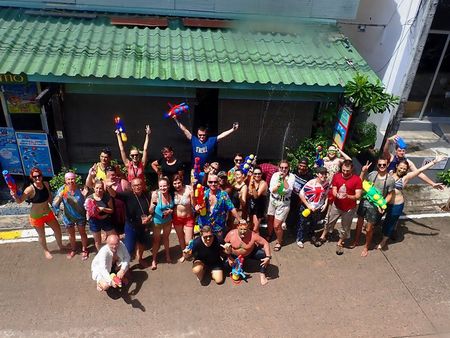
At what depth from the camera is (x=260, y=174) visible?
6543 millimetres

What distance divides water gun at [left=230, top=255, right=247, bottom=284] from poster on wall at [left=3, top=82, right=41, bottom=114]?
519cm

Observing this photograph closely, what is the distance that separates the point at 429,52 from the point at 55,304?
→ 1033 cm

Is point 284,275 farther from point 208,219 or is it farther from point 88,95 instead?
point 88,95

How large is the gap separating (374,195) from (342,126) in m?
1.74

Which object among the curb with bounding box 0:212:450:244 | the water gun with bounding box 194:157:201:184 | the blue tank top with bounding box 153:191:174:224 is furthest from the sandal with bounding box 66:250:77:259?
the water gun with bounding box 194:157:201:184

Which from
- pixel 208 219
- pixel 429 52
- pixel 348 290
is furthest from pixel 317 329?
pixel 429 52

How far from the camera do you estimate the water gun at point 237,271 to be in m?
6.28

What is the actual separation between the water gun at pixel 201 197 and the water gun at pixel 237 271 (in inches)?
38.1

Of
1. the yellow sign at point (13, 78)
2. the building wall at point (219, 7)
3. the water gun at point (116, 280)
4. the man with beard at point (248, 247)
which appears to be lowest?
the water gun at point (116, 280)

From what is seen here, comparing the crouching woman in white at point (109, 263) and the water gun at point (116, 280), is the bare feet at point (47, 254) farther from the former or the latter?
the water gun at point (116, 280)

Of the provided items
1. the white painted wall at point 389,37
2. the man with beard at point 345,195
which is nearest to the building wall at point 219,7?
the white painted wall at point 389,37

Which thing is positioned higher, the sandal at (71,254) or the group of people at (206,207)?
the group of people at (206,207)

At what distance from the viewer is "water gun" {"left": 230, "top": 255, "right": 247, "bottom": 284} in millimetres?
6279

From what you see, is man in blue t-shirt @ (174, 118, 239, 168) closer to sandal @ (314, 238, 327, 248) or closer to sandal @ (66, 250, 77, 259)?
sandal @ (314, 238, 327, 248)
